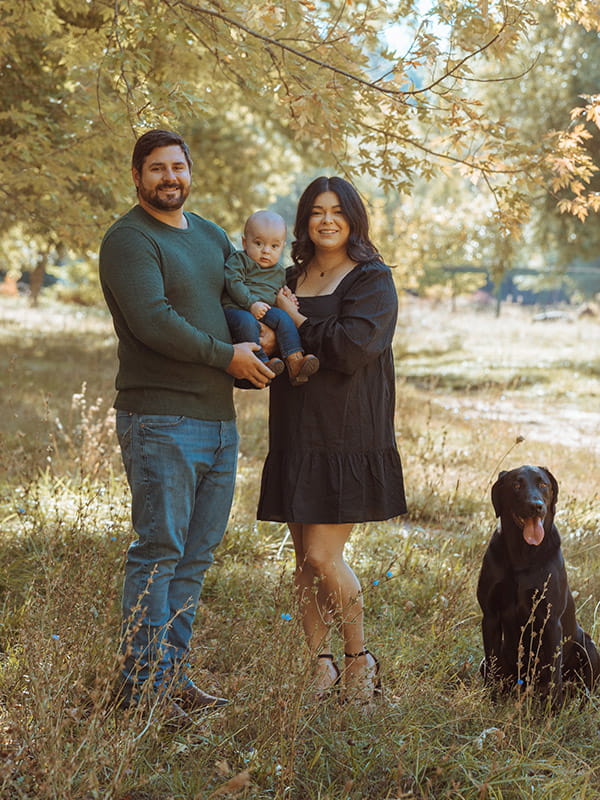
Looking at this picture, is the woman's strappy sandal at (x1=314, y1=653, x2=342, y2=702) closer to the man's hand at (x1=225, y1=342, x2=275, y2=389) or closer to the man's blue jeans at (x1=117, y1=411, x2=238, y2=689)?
the man's blue jeans at (x1=117, y1=411, x2=238, y2=689)

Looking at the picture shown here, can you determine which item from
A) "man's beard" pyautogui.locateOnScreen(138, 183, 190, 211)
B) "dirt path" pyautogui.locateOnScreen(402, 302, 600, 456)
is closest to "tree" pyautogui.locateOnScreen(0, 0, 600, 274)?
"man's beard" pyautogui.locateOnScreen(138, 183, 190, 211)

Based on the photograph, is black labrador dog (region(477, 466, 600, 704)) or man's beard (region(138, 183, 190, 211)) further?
black labrador dog (region(477, 466, 600, 704))

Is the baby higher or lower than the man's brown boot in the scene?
higher

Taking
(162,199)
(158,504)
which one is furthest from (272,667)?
(162,199)

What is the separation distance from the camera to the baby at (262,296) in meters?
3.34

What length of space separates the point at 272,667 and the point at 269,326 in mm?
1359

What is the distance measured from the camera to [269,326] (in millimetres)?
3459

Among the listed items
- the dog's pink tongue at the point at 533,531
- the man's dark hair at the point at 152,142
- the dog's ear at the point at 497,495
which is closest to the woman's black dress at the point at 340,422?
the dog's ear at the point at 497,495

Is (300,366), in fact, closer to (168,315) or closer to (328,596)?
(168,315)

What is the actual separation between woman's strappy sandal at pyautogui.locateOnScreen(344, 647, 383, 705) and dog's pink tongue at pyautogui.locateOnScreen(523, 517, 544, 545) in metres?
0.87

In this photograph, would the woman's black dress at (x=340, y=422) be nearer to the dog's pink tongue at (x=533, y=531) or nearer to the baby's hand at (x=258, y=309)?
→ the baby's hand at (x=258, y=309)

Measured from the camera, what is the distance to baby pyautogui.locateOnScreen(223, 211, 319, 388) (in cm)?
334

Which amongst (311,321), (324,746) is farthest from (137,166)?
(324,746)

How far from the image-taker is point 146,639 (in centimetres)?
323
